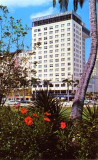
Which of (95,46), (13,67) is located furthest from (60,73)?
(95,46)

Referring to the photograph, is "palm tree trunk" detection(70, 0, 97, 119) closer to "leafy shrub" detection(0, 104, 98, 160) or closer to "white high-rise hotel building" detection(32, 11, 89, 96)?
"leafy shrub" detection(0, 104, 98, 160)

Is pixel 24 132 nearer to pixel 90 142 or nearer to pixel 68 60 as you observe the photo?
pixel 90 142

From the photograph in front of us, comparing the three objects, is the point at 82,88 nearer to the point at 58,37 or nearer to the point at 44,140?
the point at 44,140

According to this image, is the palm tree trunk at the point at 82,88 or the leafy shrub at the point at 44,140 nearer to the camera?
the leafy shrub at the point at 44,140

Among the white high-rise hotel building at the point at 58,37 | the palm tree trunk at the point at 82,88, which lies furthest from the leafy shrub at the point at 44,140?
the white high-rise hotel building at the point at 58,37

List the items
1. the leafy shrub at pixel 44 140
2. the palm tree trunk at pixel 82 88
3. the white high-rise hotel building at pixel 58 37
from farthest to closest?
the white high-rise hotel building at pixel 58 37, the palm tree trunk at pixel 82 88, the leafy shrub at pixel 44 140

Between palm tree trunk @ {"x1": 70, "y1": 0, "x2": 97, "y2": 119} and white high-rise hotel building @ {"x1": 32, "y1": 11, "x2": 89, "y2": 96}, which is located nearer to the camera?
palm tree trunk @ {"x1": 70, "y1": 0, "x2": 97, "y2": 119}

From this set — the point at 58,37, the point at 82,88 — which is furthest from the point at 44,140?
the point at 58,37


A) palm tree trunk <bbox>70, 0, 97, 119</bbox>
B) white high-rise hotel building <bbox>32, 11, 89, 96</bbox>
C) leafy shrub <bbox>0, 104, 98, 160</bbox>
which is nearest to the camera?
leafy shrub <bbox>0, 104, 98, 160</bbox>

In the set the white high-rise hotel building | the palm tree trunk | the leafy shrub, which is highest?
the white high-rise hotel building

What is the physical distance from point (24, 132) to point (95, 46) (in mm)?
2996

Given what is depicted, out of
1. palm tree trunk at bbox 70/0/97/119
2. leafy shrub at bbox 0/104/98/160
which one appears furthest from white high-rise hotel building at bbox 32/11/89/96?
leafy shrub at bbox 0/104/98/160

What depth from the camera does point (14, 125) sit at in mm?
5766

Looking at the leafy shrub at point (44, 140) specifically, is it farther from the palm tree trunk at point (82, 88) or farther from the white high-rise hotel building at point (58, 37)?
the white high-rise hotel building at point (58, 37)
